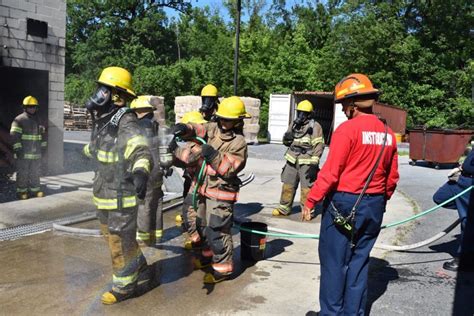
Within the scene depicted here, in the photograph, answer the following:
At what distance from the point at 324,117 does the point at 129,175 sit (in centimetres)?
2218

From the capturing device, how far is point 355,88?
334 cm

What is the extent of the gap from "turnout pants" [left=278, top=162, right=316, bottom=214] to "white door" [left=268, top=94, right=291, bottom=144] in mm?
13936

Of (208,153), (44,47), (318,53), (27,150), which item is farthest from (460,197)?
(318,53)

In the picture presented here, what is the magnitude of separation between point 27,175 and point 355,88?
604cm

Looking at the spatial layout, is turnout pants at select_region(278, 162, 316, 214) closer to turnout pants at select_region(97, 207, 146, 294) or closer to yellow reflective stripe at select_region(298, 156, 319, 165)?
yellow reflective stripe at select_region(298, 156, 319, 165)

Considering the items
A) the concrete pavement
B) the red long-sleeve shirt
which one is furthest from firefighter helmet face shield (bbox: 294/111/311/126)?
the red long-sleeve shirt

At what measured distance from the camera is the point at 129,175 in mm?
3635

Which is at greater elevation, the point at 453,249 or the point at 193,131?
the point at 193,131

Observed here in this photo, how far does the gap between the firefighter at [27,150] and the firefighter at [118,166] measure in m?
4.40

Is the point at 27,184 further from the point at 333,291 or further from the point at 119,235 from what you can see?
the point at 333,291

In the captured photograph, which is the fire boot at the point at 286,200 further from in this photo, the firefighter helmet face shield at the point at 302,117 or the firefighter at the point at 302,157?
the firefighter helmet face shield at the point at 302,117

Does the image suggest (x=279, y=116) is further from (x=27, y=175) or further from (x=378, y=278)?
(x=378, y=278)

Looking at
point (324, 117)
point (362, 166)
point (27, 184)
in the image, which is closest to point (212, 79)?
point (324, 117)

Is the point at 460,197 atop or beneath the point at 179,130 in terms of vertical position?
beneath
